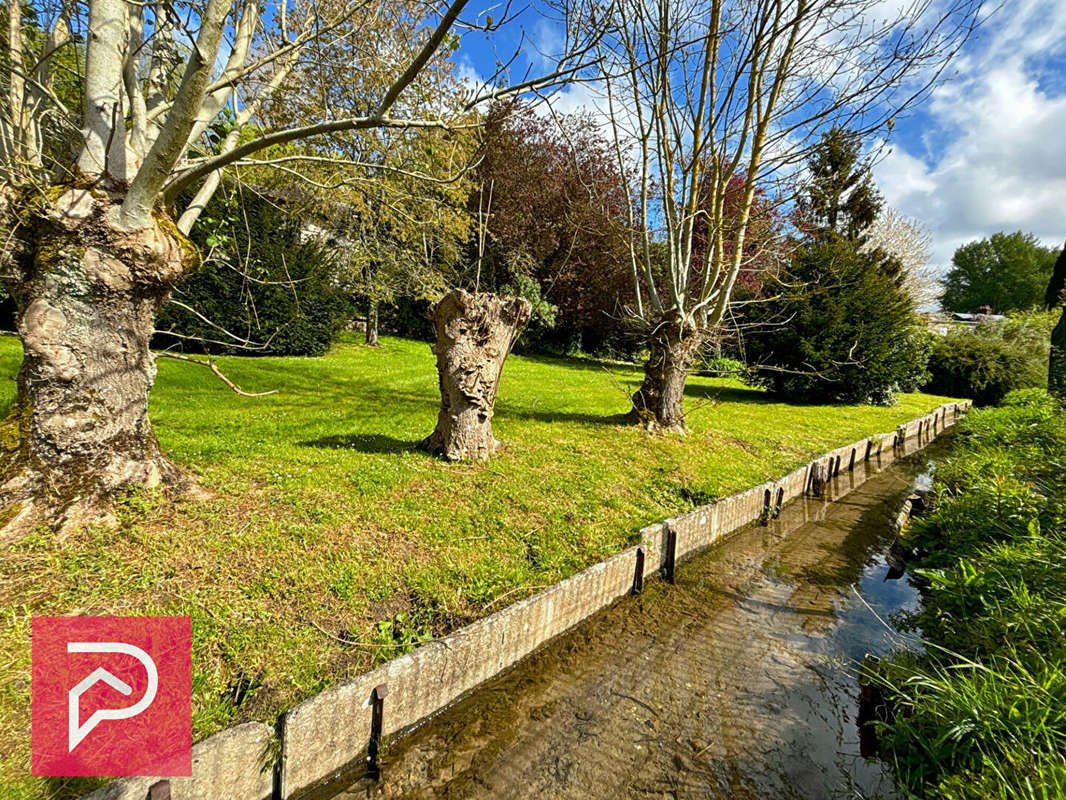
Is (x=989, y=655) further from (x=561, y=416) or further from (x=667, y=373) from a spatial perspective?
(x=561, y=416)

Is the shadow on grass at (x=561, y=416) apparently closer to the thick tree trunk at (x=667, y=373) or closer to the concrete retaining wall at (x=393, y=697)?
the thick tree trunk at (x=667, y=373)

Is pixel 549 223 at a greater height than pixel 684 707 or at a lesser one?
greater

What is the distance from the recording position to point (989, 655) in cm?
244

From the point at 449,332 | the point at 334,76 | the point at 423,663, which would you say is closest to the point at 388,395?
the point at 449,332

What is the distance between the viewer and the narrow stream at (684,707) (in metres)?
2.31

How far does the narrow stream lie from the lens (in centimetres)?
231

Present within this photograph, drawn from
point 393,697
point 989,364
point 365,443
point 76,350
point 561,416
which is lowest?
point 393,697

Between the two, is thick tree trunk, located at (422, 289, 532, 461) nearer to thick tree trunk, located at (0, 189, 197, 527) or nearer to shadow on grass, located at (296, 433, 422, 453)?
shadow on grass, located at (296, 433, 422, 453)

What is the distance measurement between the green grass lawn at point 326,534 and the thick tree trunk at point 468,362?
1.03 feet

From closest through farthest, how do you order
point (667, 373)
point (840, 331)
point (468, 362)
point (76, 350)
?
1. point (76, 350)
2. point (468, 362)
3. point (667, 373)
4. point (840, 331)

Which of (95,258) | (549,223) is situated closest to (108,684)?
(95,258)

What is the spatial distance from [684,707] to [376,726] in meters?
1.81

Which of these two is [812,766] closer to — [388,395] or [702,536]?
[702,536]

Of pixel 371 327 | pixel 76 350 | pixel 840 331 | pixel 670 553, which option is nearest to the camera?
pixel 76 350
